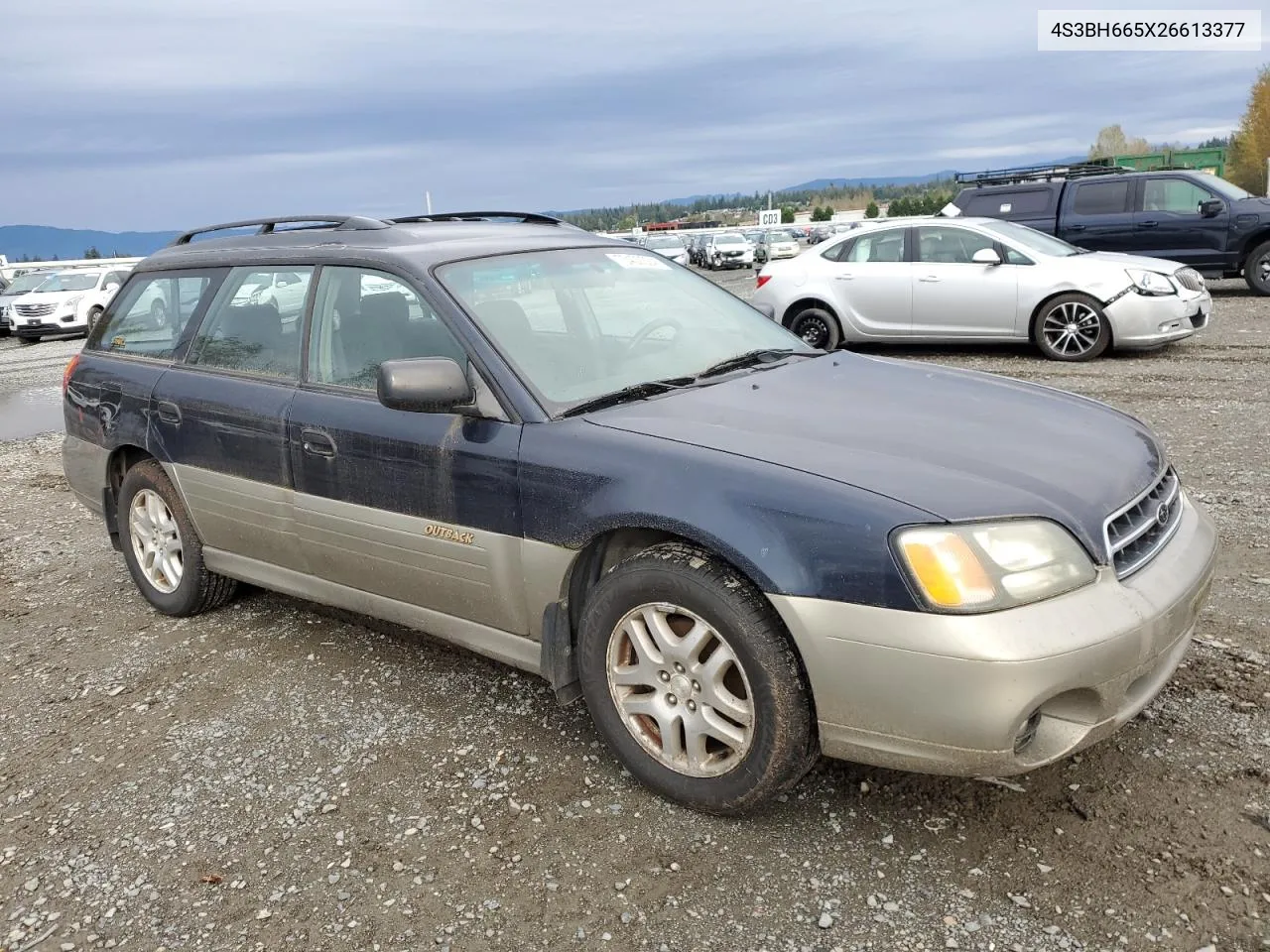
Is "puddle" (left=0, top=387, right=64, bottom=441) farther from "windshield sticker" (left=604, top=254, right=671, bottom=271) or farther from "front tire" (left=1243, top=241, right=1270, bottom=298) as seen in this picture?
"front tire" (left=1243, top=241, right=1270, bottom=298)

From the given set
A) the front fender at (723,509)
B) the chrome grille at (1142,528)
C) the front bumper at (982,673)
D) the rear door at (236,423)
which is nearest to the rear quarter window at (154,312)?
the rear door at (236,423)

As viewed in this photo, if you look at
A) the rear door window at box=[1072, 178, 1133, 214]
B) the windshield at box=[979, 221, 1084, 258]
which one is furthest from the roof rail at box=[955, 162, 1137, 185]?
the windshield at box=[979, 221, 1084, 258]

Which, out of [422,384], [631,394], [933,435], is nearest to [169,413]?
[422,384]

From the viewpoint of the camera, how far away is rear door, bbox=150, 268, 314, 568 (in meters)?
3.87

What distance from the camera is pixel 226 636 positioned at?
446 centimetres

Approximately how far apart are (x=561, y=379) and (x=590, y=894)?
1.54 m

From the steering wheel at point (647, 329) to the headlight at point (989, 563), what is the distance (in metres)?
1.45

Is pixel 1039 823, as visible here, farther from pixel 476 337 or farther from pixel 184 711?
pixel 184 711

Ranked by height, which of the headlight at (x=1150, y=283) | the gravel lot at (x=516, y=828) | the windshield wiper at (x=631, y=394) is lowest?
the gravel lot at (x=516, y=828)

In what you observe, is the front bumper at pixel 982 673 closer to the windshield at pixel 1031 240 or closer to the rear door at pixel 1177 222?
the windshield at pixel 1031 240

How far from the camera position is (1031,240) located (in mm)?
10602

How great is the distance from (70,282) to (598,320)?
23.0m

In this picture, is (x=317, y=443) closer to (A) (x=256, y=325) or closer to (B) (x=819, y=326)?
(A) (x=256, y=325)

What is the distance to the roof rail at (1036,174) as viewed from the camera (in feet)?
48.9
